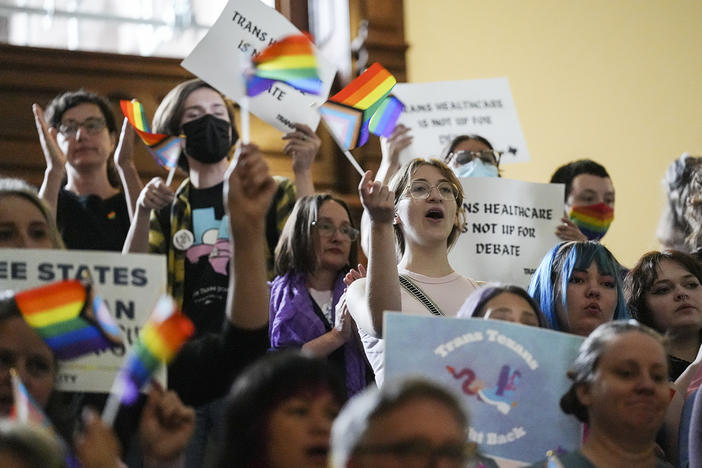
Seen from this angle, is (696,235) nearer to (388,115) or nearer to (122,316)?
(388,115)

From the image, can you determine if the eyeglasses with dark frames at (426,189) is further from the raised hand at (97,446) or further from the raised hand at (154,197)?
the raised hand at (97,446)

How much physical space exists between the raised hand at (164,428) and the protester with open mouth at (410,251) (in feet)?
2.66

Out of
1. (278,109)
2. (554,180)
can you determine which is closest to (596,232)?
(554,180)

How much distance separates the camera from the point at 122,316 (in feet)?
7.38

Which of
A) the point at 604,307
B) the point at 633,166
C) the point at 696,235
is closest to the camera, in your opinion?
the point at 604,307

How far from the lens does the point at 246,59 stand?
10.8ft

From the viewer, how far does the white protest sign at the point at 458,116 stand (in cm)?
395

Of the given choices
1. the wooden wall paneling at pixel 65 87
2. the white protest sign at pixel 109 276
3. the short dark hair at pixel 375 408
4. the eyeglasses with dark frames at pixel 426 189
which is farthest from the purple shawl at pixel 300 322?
the wooden wall paneling at pixel 65 87

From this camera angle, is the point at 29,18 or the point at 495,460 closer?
the point at 495,460

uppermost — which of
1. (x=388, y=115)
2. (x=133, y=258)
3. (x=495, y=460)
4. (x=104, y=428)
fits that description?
(x=388, y=115)

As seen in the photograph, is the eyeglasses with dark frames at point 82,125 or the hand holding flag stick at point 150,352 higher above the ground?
the eyeglasses with dark frames at point 82,125

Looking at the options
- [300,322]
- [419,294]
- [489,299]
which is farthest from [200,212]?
[489,299]

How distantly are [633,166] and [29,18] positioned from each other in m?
2.71

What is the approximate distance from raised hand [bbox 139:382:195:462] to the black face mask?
4.99ft
